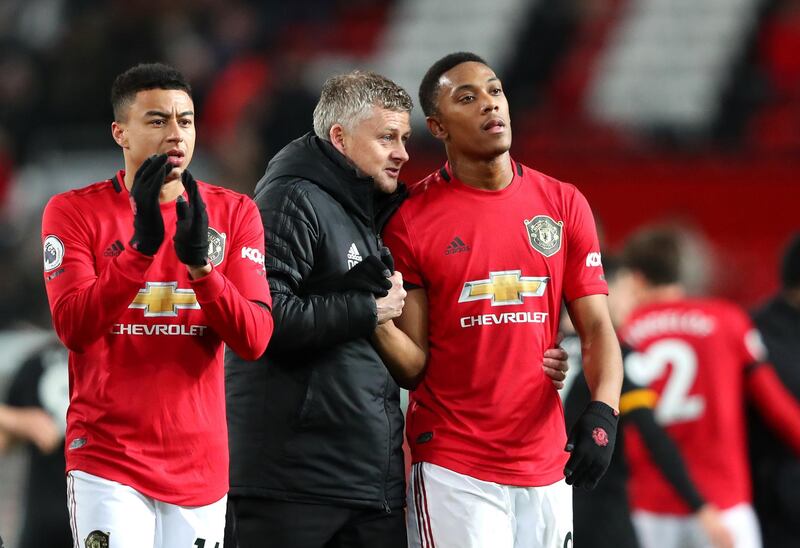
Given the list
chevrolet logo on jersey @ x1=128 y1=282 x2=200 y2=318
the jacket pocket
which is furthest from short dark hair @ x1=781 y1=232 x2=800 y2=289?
chevrolet logo on jersey @ x1=128 y1=282 x2=200 y2=318

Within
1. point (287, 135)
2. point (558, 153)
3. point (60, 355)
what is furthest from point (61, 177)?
point (60, 355)

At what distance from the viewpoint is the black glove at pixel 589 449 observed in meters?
4.39

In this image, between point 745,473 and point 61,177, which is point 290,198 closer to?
point 745,473

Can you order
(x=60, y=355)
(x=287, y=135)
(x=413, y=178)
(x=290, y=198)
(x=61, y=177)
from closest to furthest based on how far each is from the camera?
(x=290, y=198) → (x=60, y=355) → (x=287, y=135) → (x=413, y=178) → (x=61, y=177)

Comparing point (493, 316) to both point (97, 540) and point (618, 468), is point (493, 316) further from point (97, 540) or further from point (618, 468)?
point (618, 468)

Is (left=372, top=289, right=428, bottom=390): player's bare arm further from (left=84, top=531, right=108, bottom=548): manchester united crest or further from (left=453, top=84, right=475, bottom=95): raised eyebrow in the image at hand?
(left=84, top=531, right=108, bottom=548): manchester united crest

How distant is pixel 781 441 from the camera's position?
6879mm

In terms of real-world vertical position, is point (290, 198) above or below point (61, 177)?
below

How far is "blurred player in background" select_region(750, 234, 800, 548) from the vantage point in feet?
22.5

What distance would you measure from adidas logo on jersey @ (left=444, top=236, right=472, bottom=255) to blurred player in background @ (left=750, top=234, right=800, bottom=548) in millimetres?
2784

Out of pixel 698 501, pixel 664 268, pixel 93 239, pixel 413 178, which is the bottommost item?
pixel 698 501

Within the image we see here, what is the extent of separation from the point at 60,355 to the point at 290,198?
2059 millimetres

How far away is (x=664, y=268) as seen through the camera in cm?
734

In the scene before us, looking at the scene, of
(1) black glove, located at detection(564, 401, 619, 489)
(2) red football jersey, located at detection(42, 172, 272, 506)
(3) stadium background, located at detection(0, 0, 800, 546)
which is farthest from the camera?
(3) stadium background, located at detection(0, 0, 800, 546)
